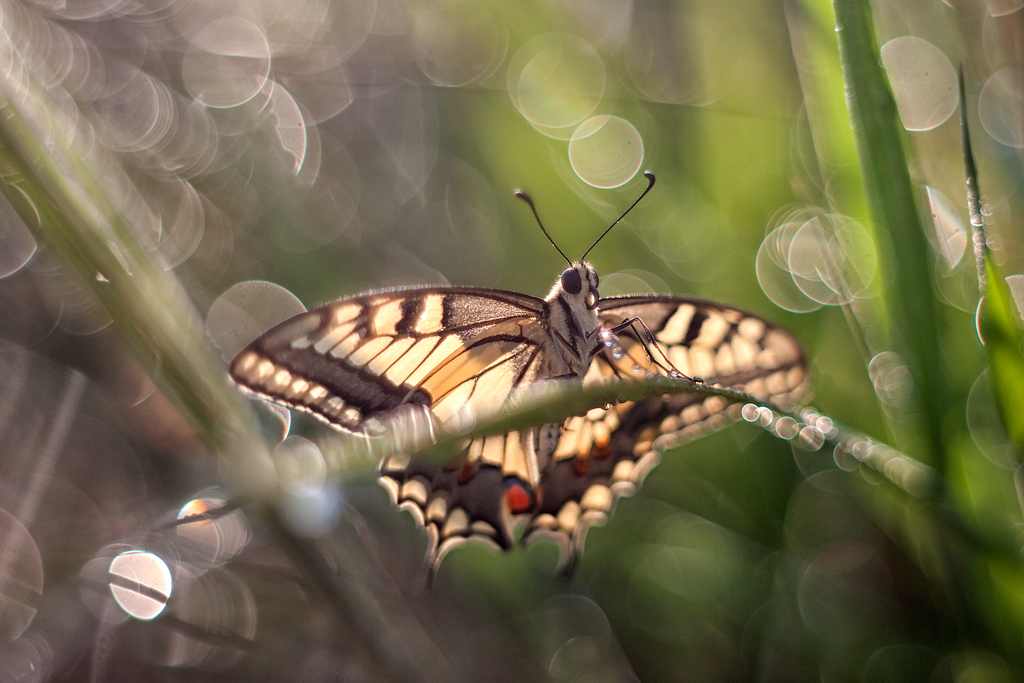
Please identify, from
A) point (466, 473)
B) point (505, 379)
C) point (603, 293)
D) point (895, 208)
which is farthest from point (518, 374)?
point (895, 208)

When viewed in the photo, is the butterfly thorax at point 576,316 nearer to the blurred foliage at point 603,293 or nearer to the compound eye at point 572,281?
the compound eye at point 572,281

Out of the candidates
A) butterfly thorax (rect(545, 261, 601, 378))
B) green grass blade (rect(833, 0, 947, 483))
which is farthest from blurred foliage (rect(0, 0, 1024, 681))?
butterfly thorax (rect(545, 261, 601, 378))

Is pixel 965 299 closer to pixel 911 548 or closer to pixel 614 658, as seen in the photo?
pixel 911 548

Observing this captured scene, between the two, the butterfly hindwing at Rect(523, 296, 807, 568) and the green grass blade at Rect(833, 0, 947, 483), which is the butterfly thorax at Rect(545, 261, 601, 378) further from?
the green grass blade at Rect(833, 0, 947, 483)

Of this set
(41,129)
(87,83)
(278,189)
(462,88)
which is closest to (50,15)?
(87,83)

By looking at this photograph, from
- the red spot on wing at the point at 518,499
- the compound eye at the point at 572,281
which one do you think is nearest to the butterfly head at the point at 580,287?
the compound eye at the point at 572,281
